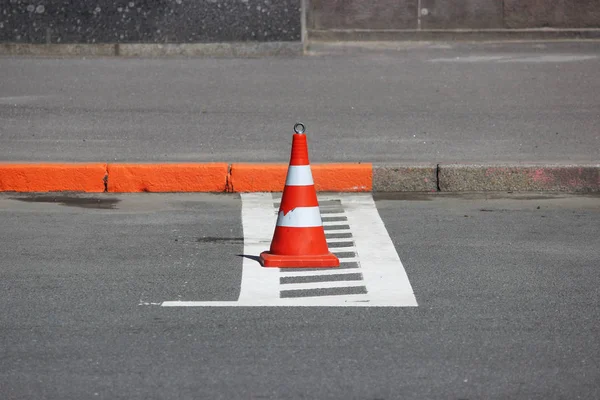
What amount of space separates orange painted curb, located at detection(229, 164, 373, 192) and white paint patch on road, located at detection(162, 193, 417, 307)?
86 cm

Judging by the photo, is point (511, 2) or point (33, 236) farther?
point (511, 2)

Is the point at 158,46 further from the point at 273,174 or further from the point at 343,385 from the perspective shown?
the point at 343,385

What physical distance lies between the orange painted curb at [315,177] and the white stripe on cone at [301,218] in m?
2.24

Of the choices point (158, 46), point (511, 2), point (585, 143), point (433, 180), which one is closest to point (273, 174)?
point (433, 180)

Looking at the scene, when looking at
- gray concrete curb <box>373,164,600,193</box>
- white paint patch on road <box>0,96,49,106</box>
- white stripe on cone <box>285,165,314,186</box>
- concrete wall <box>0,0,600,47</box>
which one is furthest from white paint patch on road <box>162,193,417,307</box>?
concrete wall <box>0,0,600,47</box>

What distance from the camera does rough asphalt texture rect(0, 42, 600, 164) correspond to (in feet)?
33.6

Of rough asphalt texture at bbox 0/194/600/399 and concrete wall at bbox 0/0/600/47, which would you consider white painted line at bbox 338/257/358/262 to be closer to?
rough asphalt texture at bbox 0/194/600/399

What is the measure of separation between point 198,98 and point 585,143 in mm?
4332

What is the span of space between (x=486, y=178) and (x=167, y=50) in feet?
30.2

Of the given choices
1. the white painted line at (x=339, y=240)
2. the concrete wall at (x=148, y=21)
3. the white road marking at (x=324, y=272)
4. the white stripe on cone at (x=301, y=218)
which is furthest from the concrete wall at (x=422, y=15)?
the white road marking at (x=324, y=272)

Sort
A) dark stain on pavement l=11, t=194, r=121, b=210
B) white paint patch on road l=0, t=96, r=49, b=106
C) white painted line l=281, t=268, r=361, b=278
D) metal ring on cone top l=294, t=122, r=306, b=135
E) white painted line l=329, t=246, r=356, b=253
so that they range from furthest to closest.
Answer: white paint patch on road l=0, t=96, r=49, b=106, dark stain on pavement l=11, t=194, r=121, b=210, white painted line l=329, t=246, r=356, b=253, metal ring on cone top l=294, t=122, r=306, b=135, white painted line l=281, t=268, r=361, b=278

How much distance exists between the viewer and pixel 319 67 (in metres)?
15.7

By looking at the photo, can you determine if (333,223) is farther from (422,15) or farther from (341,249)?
(422,15)

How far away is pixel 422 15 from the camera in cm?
1972
